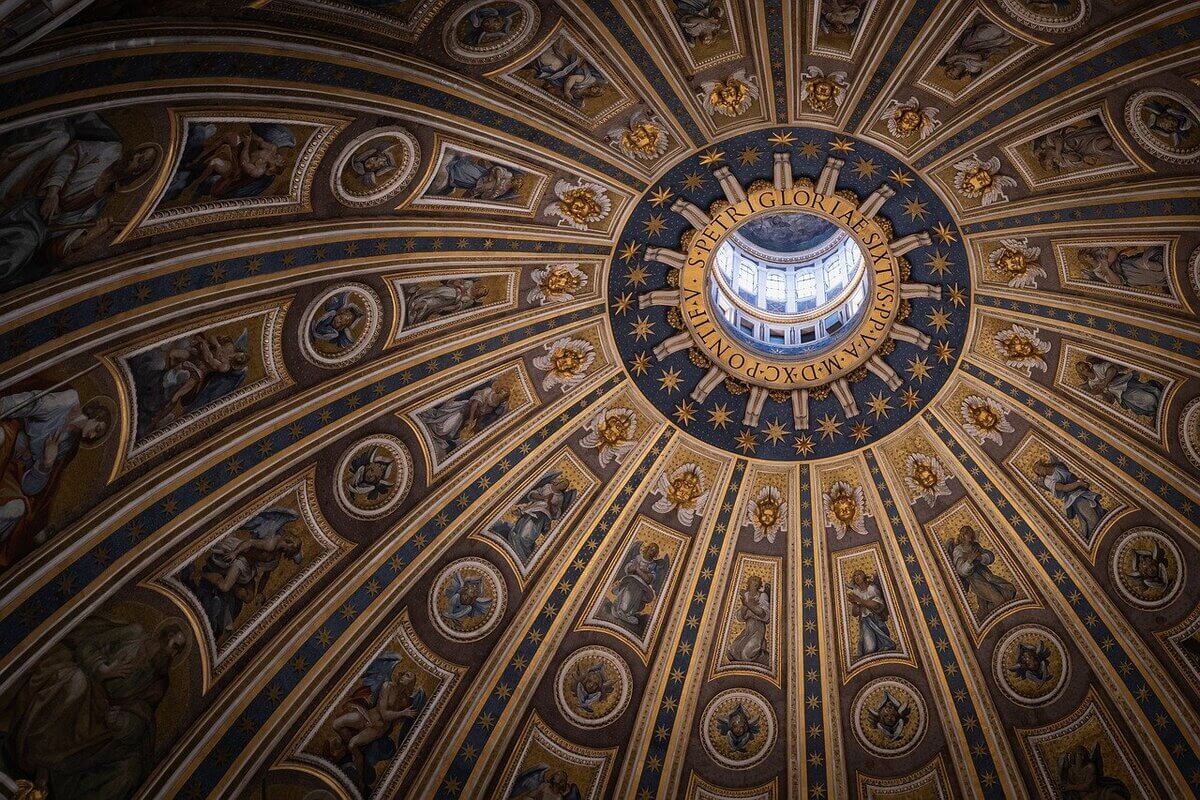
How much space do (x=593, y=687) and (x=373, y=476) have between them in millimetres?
6108

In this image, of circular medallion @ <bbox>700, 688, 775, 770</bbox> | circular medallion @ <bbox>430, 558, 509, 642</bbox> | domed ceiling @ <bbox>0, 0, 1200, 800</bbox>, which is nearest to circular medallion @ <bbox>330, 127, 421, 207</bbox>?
domed ceiling @ <bbox>0, 0, 1200, 800</bbox>

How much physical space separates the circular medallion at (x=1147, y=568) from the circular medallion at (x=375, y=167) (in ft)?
47.0

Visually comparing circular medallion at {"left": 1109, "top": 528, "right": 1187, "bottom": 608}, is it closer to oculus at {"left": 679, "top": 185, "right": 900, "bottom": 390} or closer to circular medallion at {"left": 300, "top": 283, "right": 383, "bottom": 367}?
oculus at {"left": 679, "top": 185, "right": 900, "bottom": 390}

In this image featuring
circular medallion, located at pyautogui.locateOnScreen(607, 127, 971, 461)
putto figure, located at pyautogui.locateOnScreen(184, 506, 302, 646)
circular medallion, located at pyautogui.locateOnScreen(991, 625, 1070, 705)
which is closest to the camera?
putto figure, located at pyautogui.locateOnScreen(184, 506, 302, 646)

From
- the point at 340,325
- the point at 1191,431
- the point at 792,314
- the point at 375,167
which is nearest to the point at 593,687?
the point at 340,325

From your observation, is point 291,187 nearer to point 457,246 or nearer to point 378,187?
point 378,187

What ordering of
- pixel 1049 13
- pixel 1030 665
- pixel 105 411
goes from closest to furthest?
1. pixel 105 411
2. pixel 1049 13
3. pixel 1030 665

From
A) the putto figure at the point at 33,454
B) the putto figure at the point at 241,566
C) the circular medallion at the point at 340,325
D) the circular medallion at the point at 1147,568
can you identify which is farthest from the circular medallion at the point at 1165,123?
the putto figure at the point at 33,454

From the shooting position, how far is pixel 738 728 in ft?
68.8

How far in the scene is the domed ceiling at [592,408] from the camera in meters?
14.5

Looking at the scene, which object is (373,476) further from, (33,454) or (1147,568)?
(1147,568)

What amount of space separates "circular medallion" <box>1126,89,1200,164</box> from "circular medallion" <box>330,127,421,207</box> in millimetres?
11091

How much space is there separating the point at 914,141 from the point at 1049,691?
34.4 ft

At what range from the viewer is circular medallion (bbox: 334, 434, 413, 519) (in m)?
18.5
